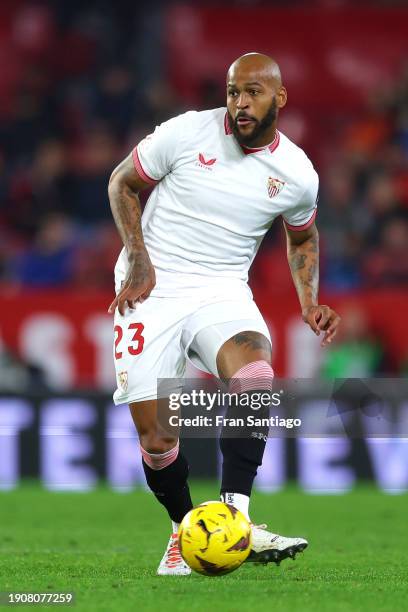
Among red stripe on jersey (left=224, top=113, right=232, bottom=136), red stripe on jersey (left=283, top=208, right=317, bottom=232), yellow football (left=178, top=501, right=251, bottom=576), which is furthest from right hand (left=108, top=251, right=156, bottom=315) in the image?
yellow football (left=178, top=501, right=251, bottom=576)

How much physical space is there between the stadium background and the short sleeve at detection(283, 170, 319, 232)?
4.65 m

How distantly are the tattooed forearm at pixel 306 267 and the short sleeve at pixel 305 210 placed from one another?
0.11 metres

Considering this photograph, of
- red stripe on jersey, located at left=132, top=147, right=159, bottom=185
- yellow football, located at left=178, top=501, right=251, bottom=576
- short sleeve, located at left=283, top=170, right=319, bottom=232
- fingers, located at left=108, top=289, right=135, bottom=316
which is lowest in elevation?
yellow football, located at left=178, top=501, right=251, bottom=576

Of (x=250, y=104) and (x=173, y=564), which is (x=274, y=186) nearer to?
(x=250, y=104)

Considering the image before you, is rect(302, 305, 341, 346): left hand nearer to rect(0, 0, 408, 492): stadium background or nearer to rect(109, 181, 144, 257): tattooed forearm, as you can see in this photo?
rect(109, 181, 144, 257): tattooed forearm

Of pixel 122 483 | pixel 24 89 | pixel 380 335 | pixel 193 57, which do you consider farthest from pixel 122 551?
pixel 193 57

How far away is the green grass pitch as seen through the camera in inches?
195

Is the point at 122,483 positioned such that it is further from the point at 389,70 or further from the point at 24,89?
the point at 389,70

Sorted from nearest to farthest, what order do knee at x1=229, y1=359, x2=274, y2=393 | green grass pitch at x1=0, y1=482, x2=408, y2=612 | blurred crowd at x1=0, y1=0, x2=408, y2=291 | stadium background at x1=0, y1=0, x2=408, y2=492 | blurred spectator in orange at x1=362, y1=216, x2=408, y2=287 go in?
green grass pitch at x1=0, y1=482, x2=408, y2=612 → knee at x1=229, y1=359, x2=274, y2=393 → stadium background at x1=0, y1=0, x2=408, y2=492 → blurred spectator in orange at x1=362, y1=216, x2=408, y2=287 → blurred crowd at x1=0, y1=0, x2=408, y2=291

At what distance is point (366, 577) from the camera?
5758 mm

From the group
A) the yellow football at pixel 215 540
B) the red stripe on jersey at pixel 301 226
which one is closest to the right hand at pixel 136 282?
the red stripe on jersey at pixel 301 226

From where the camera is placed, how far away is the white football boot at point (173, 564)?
584 cm

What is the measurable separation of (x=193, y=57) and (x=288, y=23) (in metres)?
1.22

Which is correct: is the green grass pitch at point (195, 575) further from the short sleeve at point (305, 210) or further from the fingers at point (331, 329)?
the short sleeve at point (305, 210)
